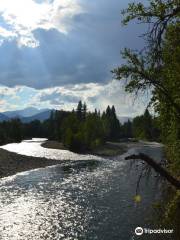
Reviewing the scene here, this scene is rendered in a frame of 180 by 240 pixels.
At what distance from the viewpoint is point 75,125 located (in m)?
134

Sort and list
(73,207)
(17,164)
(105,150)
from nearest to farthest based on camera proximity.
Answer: (73,207), (17,164), (105,150)

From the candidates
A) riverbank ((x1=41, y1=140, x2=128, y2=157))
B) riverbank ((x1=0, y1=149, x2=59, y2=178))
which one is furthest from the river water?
riverbank ((x1=41, y1=140, x2=128, y2=157))

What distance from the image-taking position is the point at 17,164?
3135 inches

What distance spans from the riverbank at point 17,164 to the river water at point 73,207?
29.9 ft

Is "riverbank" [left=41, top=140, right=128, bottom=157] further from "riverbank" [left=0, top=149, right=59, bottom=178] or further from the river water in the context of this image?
the river water

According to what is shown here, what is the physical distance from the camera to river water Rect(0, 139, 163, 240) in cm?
2977

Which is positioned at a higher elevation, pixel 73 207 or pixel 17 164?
pixel 17 164

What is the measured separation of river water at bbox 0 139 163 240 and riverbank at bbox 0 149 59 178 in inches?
359

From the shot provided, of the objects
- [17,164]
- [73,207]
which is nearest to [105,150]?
[17,164]

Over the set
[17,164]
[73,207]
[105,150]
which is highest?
[105,150]

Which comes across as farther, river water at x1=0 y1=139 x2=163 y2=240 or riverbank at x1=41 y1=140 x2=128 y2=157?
riverbank at x1=41 y1=140 x2=128 y2=157

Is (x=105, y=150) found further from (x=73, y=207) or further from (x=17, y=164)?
(x=73, y=207)

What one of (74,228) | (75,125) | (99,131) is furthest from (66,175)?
(99,131)

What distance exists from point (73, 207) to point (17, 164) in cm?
4330
